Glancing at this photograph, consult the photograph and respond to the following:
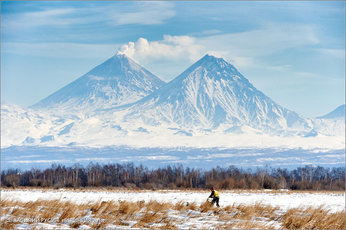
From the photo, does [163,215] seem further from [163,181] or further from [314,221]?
[163,181]

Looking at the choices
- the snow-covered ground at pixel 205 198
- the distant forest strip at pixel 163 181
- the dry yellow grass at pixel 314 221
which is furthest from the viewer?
the distant forest strip at pixel 163 181

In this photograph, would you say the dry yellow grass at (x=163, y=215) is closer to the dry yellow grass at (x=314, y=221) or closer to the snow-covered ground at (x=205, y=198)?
the dry yellow grass at (x=314, y=221)

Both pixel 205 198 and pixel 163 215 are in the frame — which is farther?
pixel 205 198

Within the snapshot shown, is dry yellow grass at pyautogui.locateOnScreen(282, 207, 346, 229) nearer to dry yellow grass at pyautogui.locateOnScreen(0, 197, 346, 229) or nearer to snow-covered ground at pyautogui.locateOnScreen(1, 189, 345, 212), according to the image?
dry yellow grass at pyautogui.locateOnScreen(0, 197, 346, 229)

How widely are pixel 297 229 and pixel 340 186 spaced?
294 ft

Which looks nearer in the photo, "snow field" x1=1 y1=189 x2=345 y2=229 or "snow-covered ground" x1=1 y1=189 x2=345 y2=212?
"snow field" x1=1 y1=189 x2=345 y2=229

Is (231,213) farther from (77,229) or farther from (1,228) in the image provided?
(1,228)

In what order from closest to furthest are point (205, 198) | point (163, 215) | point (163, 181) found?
point (163, 215)
point (205, 198)
point (163, 181)

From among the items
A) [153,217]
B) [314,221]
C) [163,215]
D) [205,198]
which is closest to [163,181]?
[205,198]

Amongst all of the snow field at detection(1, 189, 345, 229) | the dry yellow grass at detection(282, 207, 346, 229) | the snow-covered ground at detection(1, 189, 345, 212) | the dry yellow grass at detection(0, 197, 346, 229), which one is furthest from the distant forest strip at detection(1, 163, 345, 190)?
the dry yellow grass at detection(282, 207, 346, 229)

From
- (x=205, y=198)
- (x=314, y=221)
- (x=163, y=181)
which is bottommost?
(x=163, y=181)

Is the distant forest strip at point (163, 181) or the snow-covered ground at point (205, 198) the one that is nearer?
the snow-covered ground at point (205, 198)

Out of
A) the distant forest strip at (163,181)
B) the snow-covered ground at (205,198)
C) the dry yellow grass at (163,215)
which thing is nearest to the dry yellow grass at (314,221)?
the dry yellow grass at (163,215)

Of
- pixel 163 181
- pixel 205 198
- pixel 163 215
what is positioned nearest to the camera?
pixel 163 215
